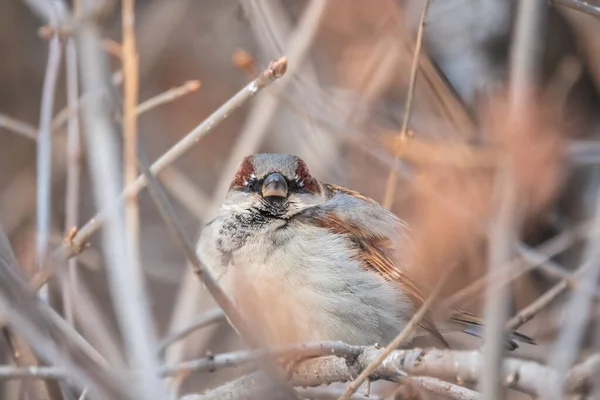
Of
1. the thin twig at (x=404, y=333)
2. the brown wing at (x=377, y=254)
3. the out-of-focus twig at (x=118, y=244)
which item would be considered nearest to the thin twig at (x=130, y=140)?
the out-of-focus twig at (x=118, y=244)

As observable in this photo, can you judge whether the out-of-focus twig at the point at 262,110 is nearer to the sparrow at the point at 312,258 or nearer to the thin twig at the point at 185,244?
the sparrow at the point at 312,258

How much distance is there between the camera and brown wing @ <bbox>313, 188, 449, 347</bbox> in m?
3.23

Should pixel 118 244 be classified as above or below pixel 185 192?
below

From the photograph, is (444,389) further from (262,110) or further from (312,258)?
(262,110)

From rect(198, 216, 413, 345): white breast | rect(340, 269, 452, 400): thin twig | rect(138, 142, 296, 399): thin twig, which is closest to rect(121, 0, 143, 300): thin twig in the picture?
rect(138, 142, 296, 399): thin twig

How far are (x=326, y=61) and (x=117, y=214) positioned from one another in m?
3.50

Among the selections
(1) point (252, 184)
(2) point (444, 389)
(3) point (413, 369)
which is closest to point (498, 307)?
(3) point (413, 369)

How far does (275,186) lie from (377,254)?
0.47 metres

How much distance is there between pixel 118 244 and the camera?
1.91m

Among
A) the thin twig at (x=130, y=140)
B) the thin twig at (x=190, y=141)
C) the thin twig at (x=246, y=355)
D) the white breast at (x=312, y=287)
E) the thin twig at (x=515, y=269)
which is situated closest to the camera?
the thin twig at (x=515, y=269)

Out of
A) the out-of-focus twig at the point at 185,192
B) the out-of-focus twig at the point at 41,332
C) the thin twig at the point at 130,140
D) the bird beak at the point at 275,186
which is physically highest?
the out-of-focus twig at the point at 185,192

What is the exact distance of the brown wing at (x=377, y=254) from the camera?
323 cm

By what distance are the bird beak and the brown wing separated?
0.17 m

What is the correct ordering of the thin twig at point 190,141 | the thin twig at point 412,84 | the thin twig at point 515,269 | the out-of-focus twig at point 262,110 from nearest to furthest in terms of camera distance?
the thin twig at point 515,269 → the thin twig at point 190,141 → the thin twig at point 412,84 → the out-of-focus twig at point 262,110
